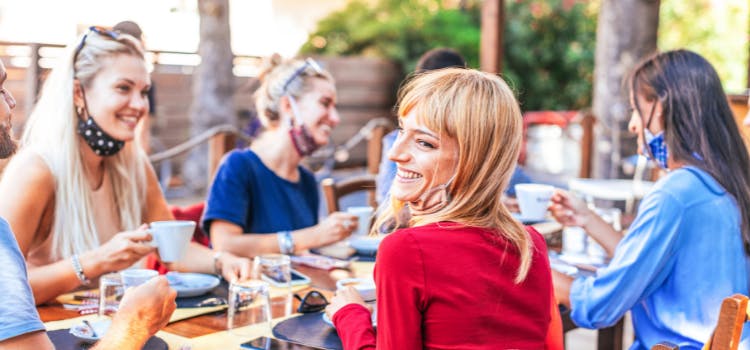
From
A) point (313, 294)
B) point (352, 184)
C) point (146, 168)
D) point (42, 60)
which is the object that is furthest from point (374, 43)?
point (313, 294)

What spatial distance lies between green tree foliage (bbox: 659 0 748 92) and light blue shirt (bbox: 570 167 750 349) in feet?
46.9

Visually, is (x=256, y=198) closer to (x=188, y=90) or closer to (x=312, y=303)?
(x=312, y=303)

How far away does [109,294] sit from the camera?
2172mm

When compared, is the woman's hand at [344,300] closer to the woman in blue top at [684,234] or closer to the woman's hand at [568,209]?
the woman in blue top at [684,234]

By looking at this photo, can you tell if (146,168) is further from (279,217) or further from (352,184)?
(352,184)

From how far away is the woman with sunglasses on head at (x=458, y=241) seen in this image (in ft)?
5.12

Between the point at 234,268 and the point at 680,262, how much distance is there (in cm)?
139

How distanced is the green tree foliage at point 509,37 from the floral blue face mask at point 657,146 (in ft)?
40.1

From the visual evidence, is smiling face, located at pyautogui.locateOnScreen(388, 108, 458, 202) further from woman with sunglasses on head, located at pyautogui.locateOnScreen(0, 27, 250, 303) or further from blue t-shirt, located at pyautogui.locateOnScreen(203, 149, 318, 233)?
blue t-shirt, located at pyautogui.locateOnScreen(203, 149, 318, 233)

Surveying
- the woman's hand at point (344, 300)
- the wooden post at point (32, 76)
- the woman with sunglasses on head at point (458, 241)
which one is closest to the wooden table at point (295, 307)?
the woman's hand at point (344, 300)

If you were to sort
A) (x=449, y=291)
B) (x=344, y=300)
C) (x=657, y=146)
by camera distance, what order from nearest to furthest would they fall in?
(x=449, y=291), (x=344, y=300), (x=657, y=146)

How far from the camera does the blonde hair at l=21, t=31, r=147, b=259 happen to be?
2668 millimetres

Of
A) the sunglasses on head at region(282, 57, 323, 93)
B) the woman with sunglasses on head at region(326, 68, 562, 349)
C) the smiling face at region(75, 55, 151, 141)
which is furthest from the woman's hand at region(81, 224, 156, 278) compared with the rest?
the sunglasses on head at region(282, 57, 323, 93)

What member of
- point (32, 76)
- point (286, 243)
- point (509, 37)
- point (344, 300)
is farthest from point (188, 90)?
point (344, 300)
